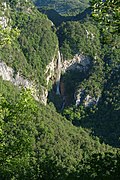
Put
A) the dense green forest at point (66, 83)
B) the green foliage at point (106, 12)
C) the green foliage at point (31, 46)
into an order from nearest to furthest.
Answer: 1. the green foliage at point (106, 12)
2. the dense green forest at point (66, 83)
3. the green foliage at point (31, 46)

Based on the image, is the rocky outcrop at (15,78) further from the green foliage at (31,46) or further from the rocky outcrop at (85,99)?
the rocky outcrop at (85,99)

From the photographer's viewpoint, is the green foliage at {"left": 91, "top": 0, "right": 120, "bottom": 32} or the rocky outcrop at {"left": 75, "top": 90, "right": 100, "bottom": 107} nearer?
the green foliage at {"left": 91, "top": 0, "right": 120, "bottom": 32}

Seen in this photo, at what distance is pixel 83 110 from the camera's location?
152250mm

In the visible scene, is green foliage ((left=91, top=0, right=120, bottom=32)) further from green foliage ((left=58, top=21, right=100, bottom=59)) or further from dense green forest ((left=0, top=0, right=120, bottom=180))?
green foliage ((left=58, top=21, right=100, bottom=59))

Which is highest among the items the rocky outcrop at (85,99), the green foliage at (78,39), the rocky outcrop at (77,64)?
the green foliage at (78,39)

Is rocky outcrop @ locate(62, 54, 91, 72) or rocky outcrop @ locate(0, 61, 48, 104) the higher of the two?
rocky outcrop @ locate(62, 54, 91, 72)

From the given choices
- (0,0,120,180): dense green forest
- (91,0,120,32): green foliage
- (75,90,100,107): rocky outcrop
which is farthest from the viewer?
(75,90,100,107): rocky outcrop

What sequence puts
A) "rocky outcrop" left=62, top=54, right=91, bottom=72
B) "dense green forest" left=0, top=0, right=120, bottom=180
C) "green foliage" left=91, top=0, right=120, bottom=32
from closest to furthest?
"green foliage" left=91, top=0, right=120, bottom=32 → "dense green forest" left=0, top=0, right=120, bottom=180 → "rocky outcrop" left=62, top=54, right=91, bottom=72

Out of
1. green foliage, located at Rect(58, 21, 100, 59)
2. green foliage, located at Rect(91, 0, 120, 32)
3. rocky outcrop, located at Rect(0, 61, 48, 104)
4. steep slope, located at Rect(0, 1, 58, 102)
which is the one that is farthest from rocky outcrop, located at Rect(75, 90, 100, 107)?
green foliage, located at Rect(91, 0, 120, 32)

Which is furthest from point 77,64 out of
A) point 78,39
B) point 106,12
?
point 106,12

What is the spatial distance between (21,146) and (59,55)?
162 metres

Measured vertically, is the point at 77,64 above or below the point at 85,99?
above

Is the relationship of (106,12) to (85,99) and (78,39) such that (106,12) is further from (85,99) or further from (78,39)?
(78,39)

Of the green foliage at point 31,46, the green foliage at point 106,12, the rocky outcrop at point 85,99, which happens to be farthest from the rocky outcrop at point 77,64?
the green foliage at point 106,12
